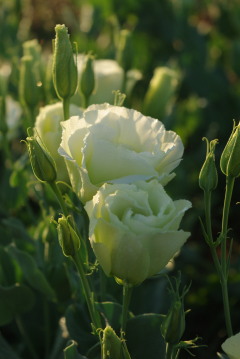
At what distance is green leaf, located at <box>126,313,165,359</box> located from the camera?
2.20 ft

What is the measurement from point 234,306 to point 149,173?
2.09 ft

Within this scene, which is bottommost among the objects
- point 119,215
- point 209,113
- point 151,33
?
point 209,113

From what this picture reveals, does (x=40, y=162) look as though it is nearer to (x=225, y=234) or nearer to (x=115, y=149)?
(x=115, y=149)

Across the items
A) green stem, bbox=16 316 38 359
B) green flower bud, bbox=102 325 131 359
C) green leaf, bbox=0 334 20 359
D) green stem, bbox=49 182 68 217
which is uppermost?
green stem, bbox=49 182 68 217

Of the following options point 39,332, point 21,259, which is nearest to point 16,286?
point 21,259

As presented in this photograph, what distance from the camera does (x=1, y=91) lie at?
0.94 meters

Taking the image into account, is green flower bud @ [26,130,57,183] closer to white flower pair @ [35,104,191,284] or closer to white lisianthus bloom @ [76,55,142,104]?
white flower pair @ [35,104,191,284]

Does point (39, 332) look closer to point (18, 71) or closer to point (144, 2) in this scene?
point (18, 71)

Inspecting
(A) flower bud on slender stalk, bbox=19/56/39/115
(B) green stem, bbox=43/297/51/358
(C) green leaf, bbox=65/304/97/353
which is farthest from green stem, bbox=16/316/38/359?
(A) flower bud on slender stalk, bbox=19/56/39/115

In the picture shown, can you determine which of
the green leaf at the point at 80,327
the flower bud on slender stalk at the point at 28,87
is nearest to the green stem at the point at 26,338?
the green leaf at the point at 80,327

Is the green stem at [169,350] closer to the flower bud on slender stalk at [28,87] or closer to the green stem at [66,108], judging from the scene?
the green stem at [66,108]

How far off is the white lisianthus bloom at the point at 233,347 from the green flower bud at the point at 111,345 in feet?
0.33

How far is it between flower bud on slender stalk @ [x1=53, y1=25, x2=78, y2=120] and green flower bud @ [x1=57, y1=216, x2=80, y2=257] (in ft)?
0.52

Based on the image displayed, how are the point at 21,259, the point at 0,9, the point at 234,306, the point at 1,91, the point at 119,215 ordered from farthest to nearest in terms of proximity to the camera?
the point at 0,9 < the point at 234,306 < the point at 1,91 < the point at 21,259 < the point at 119,215
